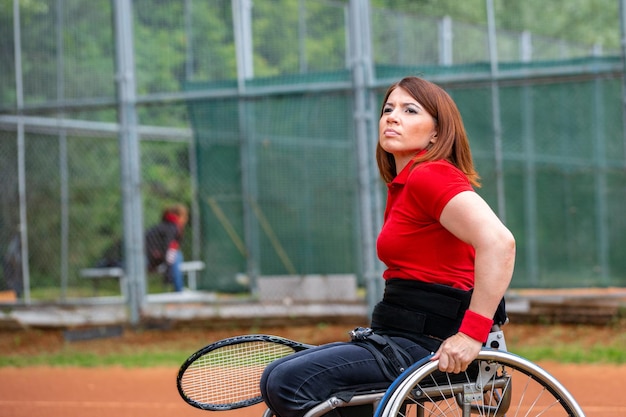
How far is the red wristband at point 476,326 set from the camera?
320 centimetres

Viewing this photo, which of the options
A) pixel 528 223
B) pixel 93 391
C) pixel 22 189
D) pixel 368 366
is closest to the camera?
pixel 368 366

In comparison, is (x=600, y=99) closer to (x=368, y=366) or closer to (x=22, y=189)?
(x=22, y=189)

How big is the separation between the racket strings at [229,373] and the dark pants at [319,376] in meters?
0.38

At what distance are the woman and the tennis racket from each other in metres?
0.34

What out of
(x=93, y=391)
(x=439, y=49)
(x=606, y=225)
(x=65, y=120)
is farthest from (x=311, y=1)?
(x=93, y=391)

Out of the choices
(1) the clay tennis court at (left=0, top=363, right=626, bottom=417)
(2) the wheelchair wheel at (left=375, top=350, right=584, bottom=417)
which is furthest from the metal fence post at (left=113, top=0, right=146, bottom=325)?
(2) the wheelchair wheel at (left=375, top=350, right=584, bottom=417)

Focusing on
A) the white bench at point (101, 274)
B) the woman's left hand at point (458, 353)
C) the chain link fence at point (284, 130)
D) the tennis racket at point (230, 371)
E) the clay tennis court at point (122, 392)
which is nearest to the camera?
the woman's left hand at point (458, 353)

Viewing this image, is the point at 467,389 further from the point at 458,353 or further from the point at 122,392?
the point at 122,392

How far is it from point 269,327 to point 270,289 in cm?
46

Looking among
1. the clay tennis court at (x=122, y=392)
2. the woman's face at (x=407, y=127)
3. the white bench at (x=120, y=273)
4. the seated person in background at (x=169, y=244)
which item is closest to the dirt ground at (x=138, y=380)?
the clay tennis court at (x=122, y=392)

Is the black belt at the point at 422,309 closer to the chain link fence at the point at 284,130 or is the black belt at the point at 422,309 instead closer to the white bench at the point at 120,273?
the chain link fence at the point at 284,130

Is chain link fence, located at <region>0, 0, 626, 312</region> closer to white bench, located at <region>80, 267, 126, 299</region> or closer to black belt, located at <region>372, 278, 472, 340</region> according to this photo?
white bench, located at <region>80, 267, 126, 299</region>

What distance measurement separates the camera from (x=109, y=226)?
13.0m

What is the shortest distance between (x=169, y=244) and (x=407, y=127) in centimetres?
980
